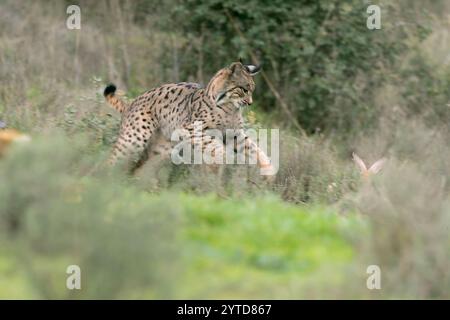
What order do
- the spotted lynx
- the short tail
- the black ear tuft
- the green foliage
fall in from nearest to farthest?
1. the spotted lynx
2. the black ear tuft
3. the short tail
4. the green foliage

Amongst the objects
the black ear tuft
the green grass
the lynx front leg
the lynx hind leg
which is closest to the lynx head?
the lynx front leg

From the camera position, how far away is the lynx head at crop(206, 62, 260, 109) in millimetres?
12555

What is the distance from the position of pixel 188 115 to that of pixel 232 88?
611 mm

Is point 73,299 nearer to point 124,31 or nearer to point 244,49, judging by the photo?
point 244,49

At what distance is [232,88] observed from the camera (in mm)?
12602

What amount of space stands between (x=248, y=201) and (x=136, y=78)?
9009 millimetres

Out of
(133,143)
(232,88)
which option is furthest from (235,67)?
(133,143)

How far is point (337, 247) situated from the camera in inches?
319

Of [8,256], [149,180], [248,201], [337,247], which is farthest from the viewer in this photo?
[149,180]

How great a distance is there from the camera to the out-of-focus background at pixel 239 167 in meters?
6.96

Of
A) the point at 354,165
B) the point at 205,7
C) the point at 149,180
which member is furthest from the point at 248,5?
the point at 149,180

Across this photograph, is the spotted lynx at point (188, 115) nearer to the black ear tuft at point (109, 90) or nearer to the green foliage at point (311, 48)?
the black ear tuft at point (109, 90)

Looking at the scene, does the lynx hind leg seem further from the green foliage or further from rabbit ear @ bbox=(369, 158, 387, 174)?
the green foliage

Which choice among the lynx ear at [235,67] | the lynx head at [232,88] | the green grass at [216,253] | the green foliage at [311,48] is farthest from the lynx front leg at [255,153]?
the green foliage at [311,48]
